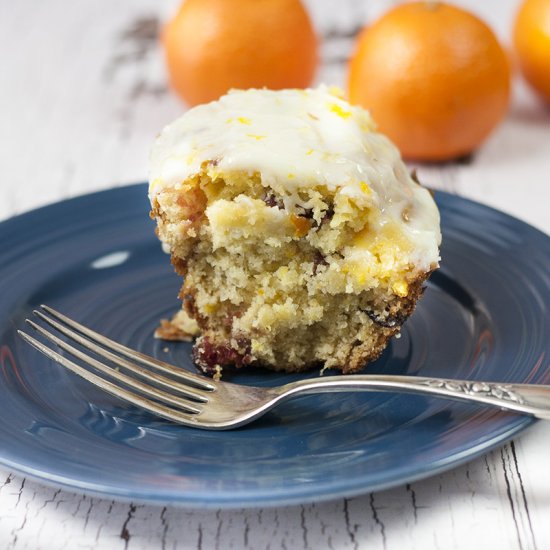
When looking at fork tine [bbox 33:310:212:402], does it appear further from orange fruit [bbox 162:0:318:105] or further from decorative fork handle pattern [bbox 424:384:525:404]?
orange fruit [bbox 162:0:318:105]

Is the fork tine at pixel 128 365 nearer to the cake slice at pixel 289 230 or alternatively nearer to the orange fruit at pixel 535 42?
the cake slice at pixel 289 230

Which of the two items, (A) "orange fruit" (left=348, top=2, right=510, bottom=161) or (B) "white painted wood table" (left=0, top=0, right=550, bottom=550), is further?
(A) "orange fruit" (left=348, top=2, right=510, bottom=161)

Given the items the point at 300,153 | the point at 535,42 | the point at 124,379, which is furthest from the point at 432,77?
the point at 124,379

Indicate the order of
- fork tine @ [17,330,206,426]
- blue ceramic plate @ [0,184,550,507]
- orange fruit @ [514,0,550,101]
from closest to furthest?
blue ceramic plate @ [0,184,550,507], fork tine @ [17,330,206,426], orange fruit @ [514,0,550,101]

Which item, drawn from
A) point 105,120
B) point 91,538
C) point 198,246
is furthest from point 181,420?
point 105,120

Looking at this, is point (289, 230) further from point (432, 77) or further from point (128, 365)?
point (432, 77)

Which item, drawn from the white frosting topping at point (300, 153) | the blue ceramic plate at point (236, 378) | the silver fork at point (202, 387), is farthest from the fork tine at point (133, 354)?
the white frosting topping at point (300, 153)

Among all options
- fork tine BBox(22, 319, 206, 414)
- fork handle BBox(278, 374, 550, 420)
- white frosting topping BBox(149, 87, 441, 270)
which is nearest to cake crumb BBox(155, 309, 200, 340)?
fork tine BBox(22, 319, 206, 414)
